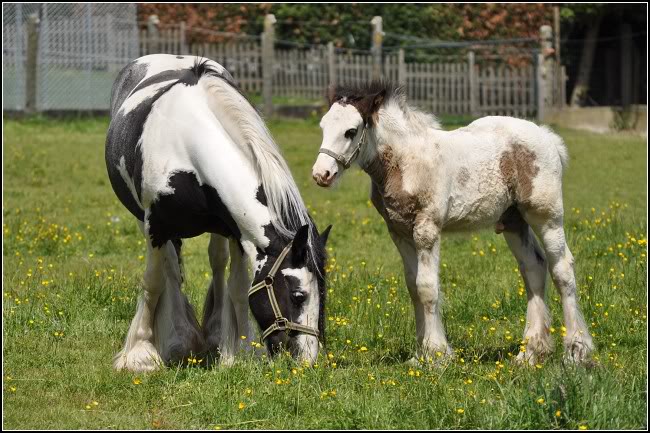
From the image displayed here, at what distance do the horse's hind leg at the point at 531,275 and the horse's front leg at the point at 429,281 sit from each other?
724mm

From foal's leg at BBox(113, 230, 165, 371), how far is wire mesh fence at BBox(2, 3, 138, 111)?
15377 mm

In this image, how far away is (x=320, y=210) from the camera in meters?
13.3

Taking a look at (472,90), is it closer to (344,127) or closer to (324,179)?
(344,127)

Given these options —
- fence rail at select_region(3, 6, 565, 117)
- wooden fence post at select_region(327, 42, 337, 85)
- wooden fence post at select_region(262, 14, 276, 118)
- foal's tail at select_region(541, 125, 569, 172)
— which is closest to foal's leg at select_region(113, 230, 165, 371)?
foal's tail at select_region(541, 125, 569, 172)

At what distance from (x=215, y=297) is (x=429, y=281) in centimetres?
175

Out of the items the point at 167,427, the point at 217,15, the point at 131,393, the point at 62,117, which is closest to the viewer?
the point at 167,427

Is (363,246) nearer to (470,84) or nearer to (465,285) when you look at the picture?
(465,285)

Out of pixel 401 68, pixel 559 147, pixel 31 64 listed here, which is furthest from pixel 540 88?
pixel 559 147

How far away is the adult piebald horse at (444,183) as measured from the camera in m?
6.61

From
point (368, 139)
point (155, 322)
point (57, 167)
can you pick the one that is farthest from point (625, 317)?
point (57, 167)

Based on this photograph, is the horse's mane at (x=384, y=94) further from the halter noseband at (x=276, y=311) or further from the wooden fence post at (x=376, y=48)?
the wooden fence post at (x=376, y=48)

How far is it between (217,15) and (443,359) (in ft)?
74.4

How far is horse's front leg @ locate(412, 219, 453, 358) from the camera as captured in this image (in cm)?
661

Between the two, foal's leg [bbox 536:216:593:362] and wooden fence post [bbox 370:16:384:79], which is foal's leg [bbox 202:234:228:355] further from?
wooden fence post [bbox 370:16:384:79]
